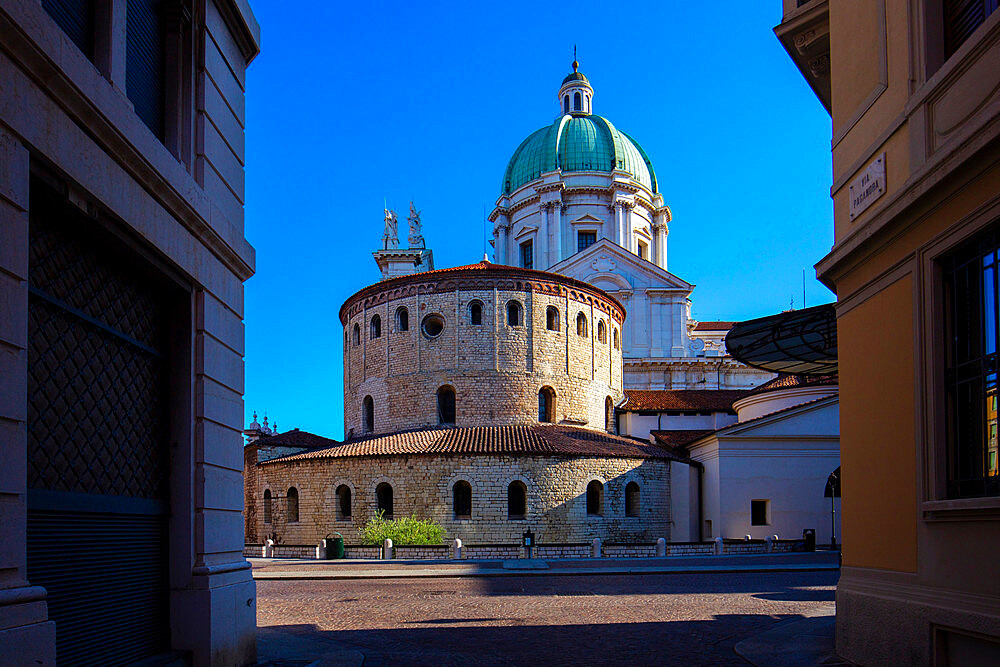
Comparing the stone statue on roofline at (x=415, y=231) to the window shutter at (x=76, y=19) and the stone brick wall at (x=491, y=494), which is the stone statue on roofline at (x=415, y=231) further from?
the window shutter at (x=76, y=19)

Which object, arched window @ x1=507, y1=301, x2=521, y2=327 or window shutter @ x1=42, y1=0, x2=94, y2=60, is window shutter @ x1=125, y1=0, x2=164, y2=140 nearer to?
window shutter @ x1=42, y1=0, x2=94, y2=60

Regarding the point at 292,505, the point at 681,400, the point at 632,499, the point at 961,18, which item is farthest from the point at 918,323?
the point at 681,400

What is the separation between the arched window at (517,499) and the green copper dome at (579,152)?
32341 millimetres

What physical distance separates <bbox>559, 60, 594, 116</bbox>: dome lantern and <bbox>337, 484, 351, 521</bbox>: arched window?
41.5m

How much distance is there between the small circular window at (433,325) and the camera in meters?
41.8

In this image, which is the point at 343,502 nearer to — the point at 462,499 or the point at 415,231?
the point at 462,499

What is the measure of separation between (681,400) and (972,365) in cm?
4108

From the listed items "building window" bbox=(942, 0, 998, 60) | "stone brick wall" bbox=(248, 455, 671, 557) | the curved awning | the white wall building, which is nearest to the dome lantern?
the white wall building

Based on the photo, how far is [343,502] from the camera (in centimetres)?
3884

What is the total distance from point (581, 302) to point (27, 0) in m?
38.7

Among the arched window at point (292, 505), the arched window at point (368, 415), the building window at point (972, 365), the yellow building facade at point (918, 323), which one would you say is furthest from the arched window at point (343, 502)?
the building window at point (972, 365)

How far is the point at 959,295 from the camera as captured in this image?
26.4 ft

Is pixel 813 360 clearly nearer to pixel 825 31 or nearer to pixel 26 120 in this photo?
pixel 825 31

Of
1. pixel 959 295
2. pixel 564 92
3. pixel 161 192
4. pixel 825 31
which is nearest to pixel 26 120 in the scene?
pixel 161 192
